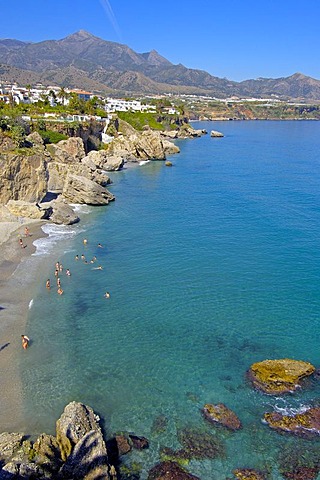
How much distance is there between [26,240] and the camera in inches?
1660

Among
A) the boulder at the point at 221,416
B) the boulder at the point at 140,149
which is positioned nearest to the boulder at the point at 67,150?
the boulder at the point at 140,149

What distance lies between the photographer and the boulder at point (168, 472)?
54.6ft

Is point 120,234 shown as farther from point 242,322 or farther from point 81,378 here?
point 81,378

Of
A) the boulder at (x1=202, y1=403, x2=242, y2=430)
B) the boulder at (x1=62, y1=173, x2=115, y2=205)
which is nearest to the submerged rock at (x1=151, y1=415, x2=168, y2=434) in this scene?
the boulder at (x1=202, y1=403, x2=242, y2=430)

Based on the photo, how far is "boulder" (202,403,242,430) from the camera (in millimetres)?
19547

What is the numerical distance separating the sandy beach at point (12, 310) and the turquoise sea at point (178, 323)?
2.12ft

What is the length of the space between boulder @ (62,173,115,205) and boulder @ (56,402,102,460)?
4066cm

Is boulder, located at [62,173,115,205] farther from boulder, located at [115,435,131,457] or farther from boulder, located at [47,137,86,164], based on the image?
boulder, located at [115,435,131,457]

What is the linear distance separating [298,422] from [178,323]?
34.9 feet

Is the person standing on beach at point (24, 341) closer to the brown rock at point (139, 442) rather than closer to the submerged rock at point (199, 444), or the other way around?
the brown rock at point (139, 442)

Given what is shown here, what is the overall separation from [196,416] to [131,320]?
32.1ft

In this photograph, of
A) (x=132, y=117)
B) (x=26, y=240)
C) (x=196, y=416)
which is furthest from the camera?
(x=132, y=117)

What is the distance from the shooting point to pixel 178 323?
2819 centimetres

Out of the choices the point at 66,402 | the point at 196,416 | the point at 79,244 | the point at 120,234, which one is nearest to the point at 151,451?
the point at 196,416
